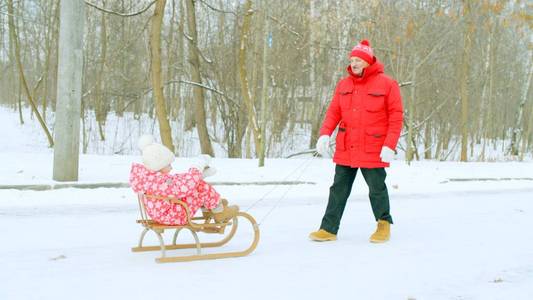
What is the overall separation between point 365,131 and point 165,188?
6.51 feet

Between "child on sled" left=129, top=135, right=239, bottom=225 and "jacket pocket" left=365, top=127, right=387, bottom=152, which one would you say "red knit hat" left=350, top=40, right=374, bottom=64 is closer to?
"jacket pocket" left=365, top=127, right=387, bottom=152

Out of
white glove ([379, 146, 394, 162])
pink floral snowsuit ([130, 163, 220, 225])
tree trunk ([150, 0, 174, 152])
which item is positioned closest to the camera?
pink floral snowsuit ([130, 163, 220, 225])

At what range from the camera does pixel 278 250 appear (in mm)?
4805

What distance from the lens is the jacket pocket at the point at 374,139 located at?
5020mm

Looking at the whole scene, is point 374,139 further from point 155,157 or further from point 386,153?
point 155,157

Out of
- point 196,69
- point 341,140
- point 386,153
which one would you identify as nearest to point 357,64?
point 341,140

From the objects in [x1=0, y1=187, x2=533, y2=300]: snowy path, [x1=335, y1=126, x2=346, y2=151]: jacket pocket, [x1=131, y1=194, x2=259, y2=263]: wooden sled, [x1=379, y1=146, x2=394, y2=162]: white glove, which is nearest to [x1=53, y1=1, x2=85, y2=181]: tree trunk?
[x1=0, y1=187, x2=533, y2=300]: snowy path

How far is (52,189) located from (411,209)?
4.73 meters

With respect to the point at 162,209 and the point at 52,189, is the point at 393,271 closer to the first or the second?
the point at 162,209

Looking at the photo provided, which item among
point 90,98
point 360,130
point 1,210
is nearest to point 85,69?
point 90,98

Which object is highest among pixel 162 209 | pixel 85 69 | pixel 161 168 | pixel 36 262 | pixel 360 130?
pixel 85 69

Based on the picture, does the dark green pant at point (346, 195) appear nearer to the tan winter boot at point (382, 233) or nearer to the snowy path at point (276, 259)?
the tan winter boot at point (382, 233)

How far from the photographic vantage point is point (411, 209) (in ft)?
24.8

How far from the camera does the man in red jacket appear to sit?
5.02 m
